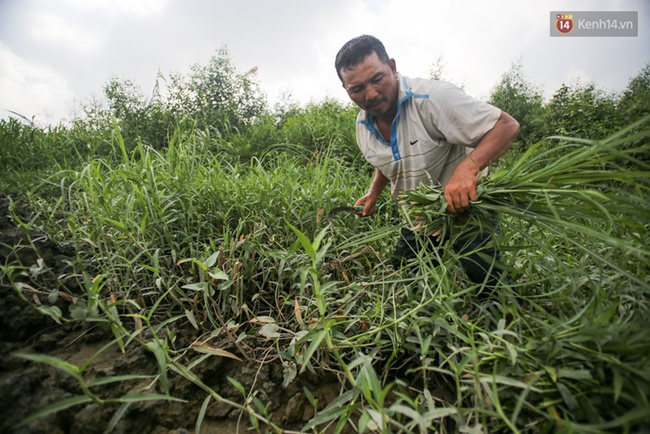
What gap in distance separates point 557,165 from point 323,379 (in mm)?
1045

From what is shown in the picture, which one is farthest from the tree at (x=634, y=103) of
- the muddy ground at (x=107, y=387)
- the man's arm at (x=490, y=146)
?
the muddy ground at (x=107, y=387)

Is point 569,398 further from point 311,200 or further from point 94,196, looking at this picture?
point 94,196

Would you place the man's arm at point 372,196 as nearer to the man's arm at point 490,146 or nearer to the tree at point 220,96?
the man's arm at point 490,146

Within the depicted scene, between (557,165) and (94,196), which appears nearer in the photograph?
(557,165)

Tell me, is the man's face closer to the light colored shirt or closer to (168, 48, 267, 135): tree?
the light colored shirt

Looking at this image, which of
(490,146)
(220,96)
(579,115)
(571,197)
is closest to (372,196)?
(490,146)

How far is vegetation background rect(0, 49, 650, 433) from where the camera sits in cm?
72

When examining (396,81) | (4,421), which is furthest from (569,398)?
(396,81)

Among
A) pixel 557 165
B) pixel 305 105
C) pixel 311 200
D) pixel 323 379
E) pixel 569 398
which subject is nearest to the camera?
pixel 569 398

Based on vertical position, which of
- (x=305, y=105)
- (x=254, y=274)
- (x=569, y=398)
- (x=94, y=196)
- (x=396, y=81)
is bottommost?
(x=569, y=398)

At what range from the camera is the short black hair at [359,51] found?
1771 mm

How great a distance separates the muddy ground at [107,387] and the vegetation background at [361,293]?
0.08 ft

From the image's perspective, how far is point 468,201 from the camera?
45.3 inches

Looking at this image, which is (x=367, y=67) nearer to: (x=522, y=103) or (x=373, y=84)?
(x=373, y=84)
